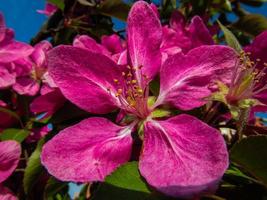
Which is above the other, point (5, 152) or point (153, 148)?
point (153, 148)

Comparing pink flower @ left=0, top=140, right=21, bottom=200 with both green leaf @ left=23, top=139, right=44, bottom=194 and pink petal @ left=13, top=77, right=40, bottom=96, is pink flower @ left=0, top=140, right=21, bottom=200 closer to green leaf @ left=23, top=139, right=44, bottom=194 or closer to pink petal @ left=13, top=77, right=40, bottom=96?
green leaf @ left=23, top=139, right=44, bottom=194

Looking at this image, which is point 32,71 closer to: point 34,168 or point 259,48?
point 34,168

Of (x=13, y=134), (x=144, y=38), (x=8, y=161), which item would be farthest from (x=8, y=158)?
(x=144, y=38)

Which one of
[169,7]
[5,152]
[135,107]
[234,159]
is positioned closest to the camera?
[234,159]

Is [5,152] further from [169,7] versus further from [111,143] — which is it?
[169,7]

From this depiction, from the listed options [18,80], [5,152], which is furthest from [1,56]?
[5,152]

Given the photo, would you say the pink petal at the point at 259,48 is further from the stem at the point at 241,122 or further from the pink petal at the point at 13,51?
the pink petal at the point at 13,51

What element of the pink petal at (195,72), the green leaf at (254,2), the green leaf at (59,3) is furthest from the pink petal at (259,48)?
the green leaf at (254,2)
